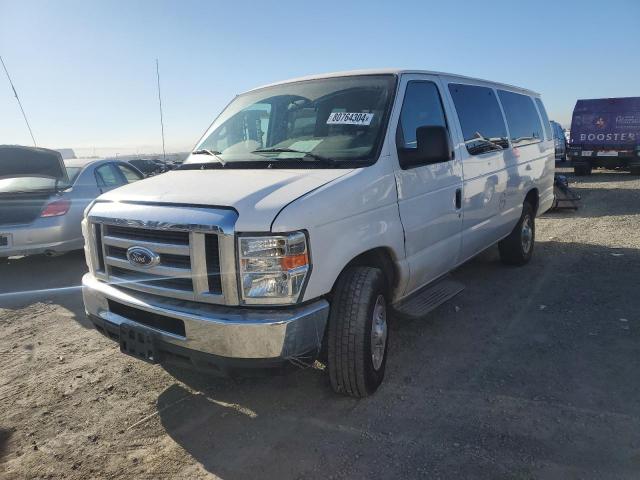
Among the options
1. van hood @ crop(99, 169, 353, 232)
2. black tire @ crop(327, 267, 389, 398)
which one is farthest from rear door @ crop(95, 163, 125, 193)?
black tire @ crop(327, 267, 389, 398)

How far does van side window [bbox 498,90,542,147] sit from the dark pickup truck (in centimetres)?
1219

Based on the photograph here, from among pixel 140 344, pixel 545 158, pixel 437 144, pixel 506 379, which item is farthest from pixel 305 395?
pixel 545 158

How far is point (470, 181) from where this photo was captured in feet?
15.0

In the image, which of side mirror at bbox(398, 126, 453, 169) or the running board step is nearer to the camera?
side mirror at bbox(398, 126, 453, 169)

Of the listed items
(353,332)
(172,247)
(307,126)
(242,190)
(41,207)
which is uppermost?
(307,126)

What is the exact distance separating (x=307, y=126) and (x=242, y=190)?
1073 millimetres

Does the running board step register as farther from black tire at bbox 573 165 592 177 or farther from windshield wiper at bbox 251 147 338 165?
black tire at bbox 573 165 592 177

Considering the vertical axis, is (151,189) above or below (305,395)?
above

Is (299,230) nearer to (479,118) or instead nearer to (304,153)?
(304,153)

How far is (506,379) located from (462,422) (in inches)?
26.7

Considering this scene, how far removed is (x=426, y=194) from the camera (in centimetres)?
386

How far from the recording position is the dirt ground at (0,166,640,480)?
8.82 ft

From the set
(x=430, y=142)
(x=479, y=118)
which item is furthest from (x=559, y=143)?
(x=430, y=142)

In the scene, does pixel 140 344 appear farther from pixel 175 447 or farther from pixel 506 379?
pixel 506 379
